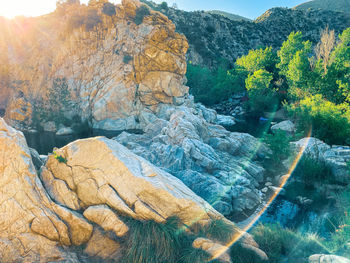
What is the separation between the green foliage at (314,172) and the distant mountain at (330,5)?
125 metres

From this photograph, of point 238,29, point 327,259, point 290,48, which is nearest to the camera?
→ point 327,259

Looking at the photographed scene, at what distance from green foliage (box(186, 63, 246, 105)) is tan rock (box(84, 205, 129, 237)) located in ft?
→ 140

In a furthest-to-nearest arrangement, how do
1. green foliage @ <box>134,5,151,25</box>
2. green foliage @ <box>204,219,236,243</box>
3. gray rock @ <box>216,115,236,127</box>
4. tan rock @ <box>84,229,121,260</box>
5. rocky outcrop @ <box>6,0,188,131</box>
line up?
green foliage @ <box>134,5,151,25</box>
rocky outcrop @ <box>6,0,188,131</box>
gray rock @ <box>216,115,236,127</box>
green foliage @ <box>204,219,236,243</box>
tan rock @ <box>84,229,121,260</box>

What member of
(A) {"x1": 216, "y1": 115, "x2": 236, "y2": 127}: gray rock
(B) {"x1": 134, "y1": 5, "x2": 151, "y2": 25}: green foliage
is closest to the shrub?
(B) {"x1": 134, "y1": 5, "x2": 151, "y2": 25}: green foliage

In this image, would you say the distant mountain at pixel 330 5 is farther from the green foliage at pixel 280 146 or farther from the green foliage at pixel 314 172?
the green foliage at pixel 314 172

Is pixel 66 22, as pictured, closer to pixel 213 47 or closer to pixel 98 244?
pixel 98 244

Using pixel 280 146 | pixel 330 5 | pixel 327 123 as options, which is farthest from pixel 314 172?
pixel 330 5

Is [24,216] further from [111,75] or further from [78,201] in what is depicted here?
[111,75]

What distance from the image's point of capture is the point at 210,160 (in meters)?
12.8

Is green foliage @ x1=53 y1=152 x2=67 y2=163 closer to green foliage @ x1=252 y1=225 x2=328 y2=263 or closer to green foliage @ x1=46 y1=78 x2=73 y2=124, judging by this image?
green foliage @ x1=252 y1=225 x2=328 y2=263

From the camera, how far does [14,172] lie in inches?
214

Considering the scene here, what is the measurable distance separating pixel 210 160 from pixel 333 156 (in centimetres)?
769

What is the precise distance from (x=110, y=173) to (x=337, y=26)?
102400mm

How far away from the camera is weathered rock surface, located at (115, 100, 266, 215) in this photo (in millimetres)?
9797
